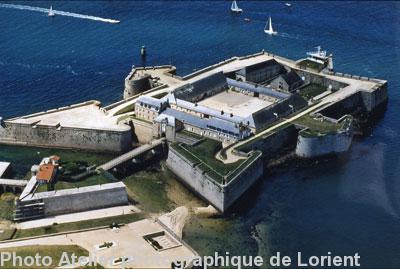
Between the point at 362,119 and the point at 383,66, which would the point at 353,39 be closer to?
the point at 383,66

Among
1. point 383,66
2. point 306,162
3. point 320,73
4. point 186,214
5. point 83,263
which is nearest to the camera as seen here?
point 83,263

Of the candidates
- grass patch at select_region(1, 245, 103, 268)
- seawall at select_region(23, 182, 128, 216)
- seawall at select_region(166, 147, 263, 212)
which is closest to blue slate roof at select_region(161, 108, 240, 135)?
seawall at select_region(166, 147, 263, 212)

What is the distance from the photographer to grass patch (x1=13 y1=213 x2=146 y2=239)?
317 feet

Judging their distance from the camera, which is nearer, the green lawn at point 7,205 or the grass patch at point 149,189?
the green lawn at point 7,205

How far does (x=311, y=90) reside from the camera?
484 feet

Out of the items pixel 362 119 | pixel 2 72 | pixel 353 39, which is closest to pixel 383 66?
pixel 353 39

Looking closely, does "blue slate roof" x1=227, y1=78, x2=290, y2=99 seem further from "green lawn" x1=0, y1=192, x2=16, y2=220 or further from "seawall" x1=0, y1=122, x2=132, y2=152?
"green lawn" x1=0, y1=192, x2=16, y2=220

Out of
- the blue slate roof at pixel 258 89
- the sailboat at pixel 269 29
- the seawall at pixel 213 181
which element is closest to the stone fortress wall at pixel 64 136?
the seawall at pixel 213 181

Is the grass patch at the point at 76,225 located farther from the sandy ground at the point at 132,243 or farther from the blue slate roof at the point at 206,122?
the blue slate roof at the point at 206,122

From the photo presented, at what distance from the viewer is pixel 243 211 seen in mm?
106562

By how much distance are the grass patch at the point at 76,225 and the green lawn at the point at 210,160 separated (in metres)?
14.8

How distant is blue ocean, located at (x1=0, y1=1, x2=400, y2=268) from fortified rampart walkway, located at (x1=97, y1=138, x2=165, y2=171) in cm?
2230

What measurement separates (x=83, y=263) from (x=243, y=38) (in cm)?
11642

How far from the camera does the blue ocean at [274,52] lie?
99.6 m
